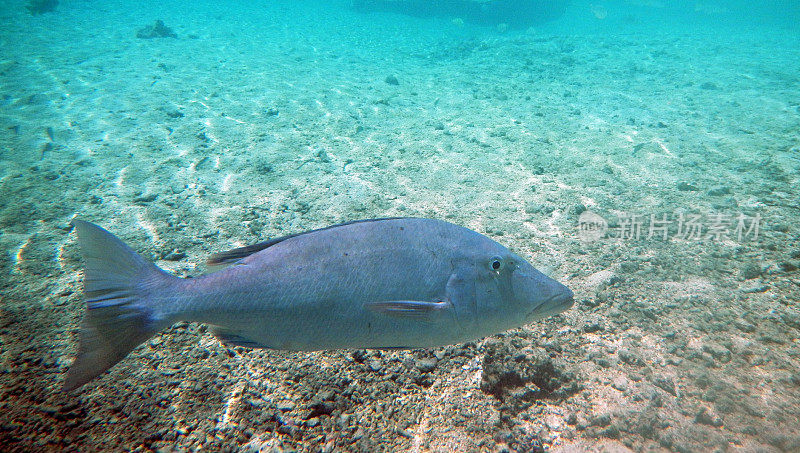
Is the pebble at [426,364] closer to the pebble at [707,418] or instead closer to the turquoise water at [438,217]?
the turquoise water at [438,217]

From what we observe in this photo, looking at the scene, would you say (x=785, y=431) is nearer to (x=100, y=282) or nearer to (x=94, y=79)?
(x=100, y=282)

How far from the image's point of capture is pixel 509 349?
2.35 metres

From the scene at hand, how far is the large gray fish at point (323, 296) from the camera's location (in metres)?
1.43

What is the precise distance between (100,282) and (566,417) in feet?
8.27

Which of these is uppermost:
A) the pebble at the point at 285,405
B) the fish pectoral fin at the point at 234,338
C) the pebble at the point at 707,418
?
the fish pectoral fin at the point at 234,338

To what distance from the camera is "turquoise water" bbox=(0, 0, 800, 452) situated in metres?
1.95

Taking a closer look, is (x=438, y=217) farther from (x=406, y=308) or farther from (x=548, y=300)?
(x=406, y=308)

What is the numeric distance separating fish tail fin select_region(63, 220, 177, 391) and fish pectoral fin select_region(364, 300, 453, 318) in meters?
0.94

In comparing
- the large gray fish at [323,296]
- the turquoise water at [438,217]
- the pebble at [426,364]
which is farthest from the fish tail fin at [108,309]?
the pebble at [426,364]


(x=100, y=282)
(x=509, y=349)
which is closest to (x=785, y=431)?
(x=509, y=349)

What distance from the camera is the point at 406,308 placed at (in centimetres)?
137

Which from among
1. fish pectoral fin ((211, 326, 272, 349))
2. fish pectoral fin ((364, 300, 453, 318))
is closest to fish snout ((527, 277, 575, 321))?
fish pectoral fin ((364, 300, 453, 318))

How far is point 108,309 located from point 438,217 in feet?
11.0

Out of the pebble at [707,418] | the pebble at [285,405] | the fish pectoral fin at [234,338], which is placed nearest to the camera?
the fish pectoral fin at [234,338]
